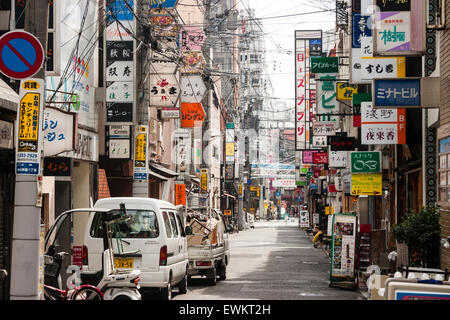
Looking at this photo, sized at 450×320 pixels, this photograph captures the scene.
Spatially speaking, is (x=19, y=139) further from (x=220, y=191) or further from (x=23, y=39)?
(x=220, y=191)

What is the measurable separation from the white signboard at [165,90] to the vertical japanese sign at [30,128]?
1668cm

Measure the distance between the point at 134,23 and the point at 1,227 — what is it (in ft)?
35.3

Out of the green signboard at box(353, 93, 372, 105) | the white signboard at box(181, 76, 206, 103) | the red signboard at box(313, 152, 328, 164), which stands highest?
the white signboard at box(181, 76, 206, 103)

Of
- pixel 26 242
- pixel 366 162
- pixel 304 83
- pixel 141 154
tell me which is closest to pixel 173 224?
pixel 141 154

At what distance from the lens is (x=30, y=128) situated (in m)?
10.2

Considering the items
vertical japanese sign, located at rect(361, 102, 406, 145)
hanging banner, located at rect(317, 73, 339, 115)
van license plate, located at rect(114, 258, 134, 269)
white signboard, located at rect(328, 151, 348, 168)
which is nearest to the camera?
van license plate, located at rect(114, 258, 134, 269)

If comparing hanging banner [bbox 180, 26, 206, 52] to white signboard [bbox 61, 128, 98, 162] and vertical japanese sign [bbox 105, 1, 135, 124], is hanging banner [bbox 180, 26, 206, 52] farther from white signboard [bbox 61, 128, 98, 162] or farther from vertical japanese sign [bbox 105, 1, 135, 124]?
white signboard [bbox 61, 128, 98, 162]

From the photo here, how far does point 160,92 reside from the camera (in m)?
27.6

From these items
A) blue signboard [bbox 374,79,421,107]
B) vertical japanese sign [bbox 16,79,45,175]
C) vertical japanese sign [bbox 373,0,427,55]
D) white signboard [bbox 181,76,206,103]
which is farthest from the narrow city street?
white signboard [bbox 181,76,206,103]

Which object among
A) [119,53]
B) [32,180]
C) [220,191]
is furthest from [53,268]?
[220,191]

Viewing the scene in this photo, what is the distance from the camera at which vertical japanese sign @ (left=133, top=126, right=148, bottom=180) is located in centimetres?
2109

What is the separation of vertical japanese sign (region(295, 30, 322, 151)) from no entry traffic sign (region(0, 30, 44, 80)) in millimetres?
39749

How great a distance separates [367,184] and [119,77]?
30.0 ft

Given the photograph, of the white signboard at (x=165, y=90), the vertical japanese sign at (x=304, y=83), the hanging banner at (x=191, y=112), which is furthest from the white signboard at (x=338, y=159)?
the vertical japanese sign at (x=304, y=83)
